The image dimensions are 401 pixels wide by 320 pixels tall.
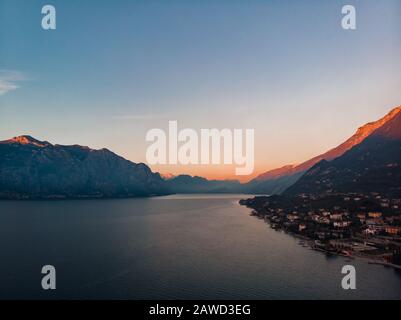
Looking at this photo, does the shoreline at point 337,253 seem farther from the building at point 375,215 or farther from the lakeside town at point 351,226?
the building at point 375,215

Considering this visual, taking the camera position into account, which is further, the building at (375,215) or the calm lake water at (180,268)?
the building at (375,215)

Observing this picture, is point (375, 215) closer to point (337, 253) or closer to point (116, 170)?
point (337, 253)

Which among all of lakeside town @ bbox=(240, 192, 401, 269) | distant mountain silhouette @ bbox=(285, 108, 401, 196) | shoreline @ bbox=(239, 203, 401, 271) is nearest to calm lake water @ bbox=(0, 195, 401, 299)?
shoreline @ bbox=(239, 203, 401, 271)

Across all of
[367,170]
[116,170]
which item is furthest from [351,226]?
[116,170]

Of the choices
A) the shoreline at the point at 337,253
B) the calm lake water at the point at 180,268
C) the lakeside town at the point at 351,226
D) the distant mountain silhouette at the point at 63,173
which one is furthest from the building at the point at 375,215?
the distant mountain silhouette at the point at 63,173
